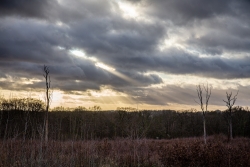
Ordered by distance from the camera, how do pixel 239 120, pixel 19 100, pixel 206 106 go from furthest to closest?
pixel 239 120 < pixel 19 100 < pixel 206 106

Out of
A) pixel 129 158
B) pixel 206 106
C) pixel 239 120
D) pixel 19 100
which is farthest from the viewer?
pixel 239 120

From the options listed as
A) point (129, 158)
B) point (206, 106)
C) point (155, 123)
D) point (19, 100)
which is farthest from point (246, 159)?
point (19, 100)

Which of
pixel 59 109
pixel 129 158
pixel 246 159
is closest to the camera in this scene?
pixel 246 159

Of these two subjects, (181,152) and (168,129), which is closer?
(181,152)

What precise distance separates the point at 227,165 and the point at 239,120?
36.0 meters

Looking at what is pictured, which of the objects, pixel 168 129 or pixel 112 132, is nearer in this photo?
pixel 112 132

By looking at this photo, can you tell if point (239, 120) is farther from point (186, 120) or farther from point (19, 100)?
point (19, 100)

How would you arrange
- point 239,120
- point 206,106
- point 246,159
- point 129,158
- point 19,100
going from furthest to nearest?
point 239,120 → point 19,100 → point 206,106 → point 129,158 → point 246,159

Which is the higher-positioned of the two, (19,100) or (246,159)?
(19,100)

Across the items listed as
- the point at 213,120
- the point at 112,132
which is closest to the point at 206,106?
the point at 112,132

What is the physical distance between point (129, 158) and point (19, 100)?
3143 cm

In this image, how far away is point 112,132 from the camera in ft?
147

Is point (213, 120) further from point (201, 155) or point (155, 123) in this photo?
point (201, 155)

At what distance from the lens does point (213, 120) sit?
51000 mm
